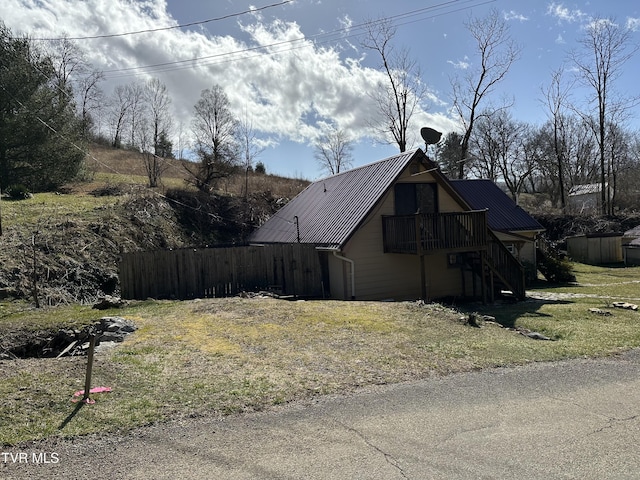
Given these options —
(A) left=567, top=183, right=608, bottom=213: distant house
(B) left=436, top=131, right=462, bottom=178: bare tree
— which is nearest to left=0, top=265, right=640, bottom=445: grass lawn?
(B) left=436, top=131, right=462, bottom=178: bare tree

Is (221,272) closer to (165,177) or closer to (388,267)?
(388,267)

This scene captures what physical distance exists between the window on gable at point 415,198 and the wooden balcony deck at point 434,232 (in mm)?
1211

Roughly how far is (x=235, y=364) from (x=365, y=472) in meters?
3.50

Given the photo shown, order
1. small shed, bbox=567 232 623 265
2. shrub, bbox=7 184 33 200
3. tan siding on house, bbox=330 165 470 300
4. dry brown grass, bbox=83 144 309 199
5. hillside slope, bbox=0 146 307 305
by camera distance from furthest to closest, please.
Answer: dry brown grass, bbox=83 144 309 199 < small shed, bbox=567 232 623 265 < shrub, bbox=7 184 33 200 < tan siding on house, bbox=330 165 470 300 < hillside slope, bbox=0 146 307 305

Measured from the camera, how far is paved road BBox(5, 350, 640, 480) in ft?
12.1

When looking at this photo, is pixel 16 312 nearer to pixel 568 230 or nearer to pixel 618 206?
pixel 568 230

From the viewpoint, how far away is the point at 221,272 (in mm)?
15070

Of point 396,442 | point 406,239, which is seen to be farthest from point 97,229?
point 396,442

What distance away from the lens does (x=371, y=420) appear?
477 centimetres

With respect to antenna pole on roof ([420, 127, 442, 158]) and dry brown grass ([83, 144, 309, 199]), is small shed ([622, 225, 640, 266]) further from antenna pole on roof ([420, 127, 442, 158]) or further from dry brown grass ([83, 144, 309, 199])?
dry brown grass ([83, 144, 309, 199])

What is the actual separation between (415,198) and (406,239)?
2336mm

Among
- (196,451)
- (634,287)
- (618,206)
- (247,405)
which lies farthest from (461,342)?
(618,206)

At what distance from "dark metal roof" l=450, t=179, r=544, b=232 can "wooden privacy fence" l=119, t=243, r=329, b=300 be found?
10.1 m

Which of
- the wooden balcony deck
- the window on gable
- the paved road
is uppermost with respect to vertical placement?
the window on gable
